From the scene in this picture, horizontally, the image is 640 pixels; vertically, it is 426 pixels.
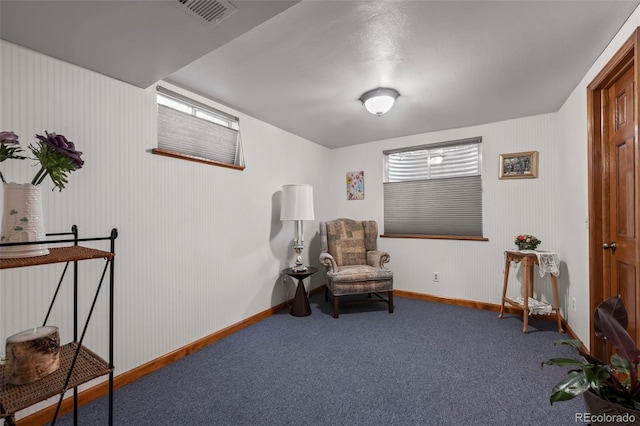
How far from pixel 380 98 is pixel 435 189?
1780 millimetres

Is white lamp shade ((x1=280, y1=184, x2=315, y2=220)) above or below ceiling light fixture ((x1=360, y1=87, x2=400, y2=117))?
below

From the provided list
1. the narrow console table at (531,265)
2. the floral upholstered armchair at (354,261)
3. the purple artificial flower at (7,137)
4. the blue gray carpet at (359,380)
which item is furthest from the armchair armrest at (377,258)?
the purple artificial flower at (7,137)

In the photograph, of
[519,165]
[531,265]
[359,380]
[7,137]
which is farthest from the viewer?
[519,165]

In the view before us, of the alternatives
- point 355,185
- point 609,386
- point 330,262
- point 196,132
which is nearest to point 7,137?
point 196,132

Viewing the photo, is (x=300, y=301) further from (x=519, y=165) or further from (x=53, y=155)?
(x=519, y=165)

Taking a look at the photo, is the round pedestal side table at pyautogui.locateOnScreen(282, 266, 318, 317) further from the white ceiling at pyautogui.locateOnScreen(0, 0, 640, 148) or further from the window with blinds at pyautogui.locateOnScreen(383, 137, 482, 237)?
the white ceiling at pyautogui.locateOnScreen(0, 0, 640, 148)

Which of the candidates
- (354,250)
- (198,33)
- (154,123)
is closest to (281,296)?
(354,250)

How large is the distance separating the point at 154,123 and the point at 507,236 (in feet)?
12.3

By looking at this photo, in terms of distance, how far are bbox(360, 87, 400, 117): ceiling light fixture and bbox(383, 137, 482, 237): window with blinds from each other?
149 cm

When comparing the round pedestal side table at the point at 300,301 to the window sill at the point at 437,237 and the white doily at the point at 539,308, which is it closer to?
the window sill at the point at 437,237

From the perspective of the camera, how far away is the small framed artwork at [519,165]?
2.98 meters

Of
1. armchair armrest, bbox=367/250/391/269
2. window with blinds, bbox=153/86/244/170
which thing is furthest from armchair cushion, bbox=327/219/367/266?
window with blinds, bbox=153/86/244/170

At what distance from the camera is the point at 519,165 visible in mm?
3076

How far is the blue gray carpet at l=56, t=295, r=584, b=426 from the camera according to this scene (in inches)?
60.8
